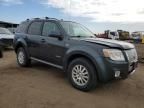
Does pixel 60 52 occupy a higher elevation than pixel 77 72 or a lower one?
higher

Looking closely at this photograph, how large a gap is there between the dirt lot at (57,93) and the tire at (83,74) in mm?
163

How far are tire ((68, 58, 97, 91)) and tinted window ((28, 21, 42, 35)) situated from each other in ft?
6.85

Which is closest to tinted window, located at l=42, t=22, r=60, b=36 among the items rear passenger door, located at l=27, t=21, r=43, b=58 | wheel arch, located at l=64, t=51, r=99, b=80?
rear passenger door, located at l=27, t=21, r=43, b=58

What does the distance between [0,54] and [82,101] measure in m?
6.90

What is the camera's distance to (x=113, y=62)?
5.13 m

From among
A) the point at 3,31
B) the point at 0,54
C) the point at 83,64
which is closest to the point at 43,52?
the point at 83,64

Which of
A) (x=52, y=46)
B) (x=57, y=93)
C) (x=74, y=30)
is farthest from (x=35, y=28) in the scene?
(x=57, y=93)

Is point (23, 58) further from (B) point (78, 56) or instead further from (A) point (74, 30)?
(B) point (78, 56)

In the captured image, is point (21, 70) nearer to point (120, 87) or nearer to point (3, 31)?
point (120, 87)

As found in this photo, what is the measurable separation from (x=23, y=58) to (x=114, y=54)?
3.90m

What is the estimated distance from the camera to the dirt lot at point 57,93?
475 centimetres

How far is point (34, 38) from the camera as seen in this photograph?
7.30 metres

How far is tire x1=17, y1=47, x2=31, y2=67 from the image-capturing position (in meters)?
7.87

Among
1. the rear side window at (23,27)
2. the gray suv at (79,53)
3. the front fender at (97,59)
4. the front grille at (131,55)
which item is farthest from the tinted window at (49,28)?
the front grille at (131,55)
